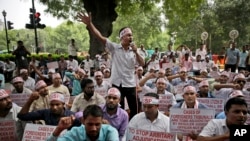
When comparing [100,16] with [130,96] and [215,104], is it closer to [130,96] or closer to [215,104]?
[130,96]

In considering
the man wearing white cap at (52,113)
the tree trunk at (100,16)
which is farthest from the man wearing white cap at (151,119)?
the tree trunk at (100,16)

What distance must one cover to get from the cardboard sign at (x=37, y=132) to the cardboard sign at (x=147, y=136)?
0.94 meters

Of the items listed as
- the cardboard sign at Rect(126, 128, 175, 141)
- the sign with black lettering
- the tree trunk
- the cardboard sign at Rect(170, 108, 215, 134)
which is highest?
the tree trunk

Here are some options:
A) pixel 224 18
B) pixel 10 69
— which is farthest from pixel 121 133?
pixel 224 18

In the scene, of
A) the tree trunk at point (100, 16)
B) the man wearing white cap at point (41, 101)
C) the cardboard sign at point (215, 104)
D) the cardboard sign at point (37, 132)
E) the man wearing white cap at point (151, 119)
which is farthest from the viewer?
the tree trunk at point (100, 16)

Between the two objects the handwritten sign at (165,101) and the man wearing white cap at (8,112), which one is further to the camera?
the handwritten sign at (165,101)

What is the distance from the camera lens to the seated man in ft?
12.9

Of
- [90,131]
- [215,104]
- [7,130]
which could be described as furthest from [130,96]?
[90,131]

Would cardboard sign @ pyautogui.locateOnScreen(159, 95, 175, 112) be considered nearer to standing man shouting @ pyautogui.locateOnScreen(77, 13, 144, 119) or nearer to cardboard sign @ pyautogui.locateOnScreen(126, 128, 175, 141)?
standing man shouting @ pyautogui.locateOnScreen(77, 13, 144, 119)

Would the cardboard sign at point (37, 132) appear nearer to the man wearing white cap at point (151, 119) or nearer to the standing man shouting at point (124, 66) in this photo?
the man wearing white cap at point (151, 119)

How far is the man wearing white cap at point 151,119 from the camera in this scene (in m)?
5.12

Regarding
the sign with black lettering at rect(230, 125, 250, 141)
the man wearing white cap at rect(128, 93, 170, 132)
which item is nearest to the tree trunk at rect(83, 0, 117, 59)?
the man wearing white cap at rect(128, 93, 170, 132)

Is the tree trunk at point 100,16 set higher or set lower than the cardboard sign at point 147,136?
higher

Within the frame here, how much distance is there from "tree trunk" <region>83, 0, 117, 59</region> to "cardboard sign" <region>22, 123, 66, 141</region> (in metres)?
12.5
